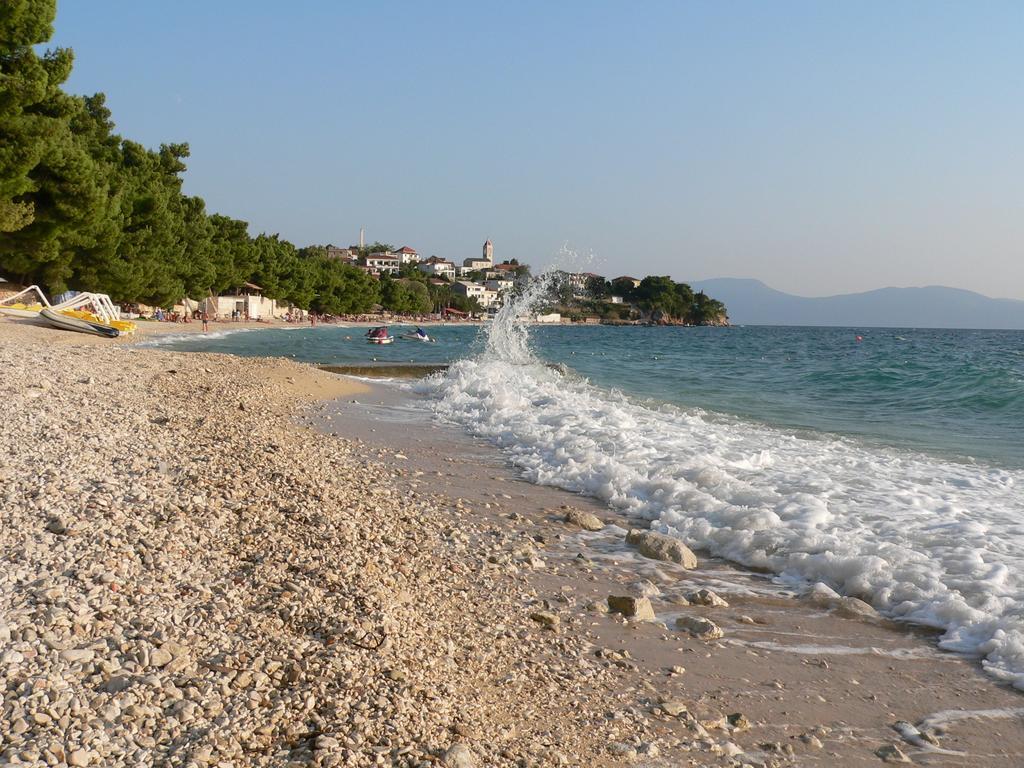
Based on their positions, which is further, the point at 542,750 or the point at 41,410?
the point at 41,410

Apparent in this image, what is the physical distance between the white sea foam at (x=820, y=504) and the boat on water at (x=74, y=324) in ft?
70.8

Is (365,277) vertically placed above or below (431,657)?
above

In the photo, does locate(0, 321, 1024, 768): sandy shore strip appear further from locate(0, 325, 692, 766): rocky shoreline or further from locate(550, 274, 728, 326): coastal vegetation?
locate(550, 274, 728, 326): coastal vegetation

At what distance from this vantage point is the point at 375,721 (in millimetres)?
3131

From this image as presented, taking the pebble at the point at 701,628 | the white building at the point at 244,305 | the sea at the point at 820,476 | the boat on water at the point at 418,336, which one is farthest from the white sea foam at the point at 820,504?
the white building at the point at 244,305

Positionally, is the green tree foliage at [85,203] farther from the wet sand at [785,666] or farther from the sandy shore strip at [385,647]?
the wet sand at [785,666]

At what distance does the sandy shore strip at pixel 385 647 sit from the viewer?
3047mm

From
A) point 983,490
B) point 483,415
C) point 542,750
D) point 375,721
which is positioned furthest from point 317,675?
point 483,415

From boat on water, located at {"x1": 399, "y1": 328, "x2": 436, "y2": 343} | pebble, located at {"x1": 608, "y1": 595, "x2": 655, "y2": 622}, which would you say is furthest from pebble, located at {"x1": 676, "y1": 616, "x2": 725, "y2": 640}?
boat on water, located at {"x1": 399, "y1": 328, "x2": 436, "y2": 343}

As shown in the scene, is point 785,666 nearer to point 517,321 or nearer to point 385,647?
point 385,647

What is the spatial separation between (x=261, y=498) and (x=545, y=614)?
269cm

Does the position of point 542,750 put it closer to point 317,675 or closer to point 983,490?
point 317,675

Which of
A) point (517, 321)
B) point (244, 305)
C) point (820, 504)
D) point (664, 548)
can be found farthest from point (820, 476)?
point (244, 305)

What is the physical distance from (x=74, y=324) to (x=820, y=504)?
95.8 ft
